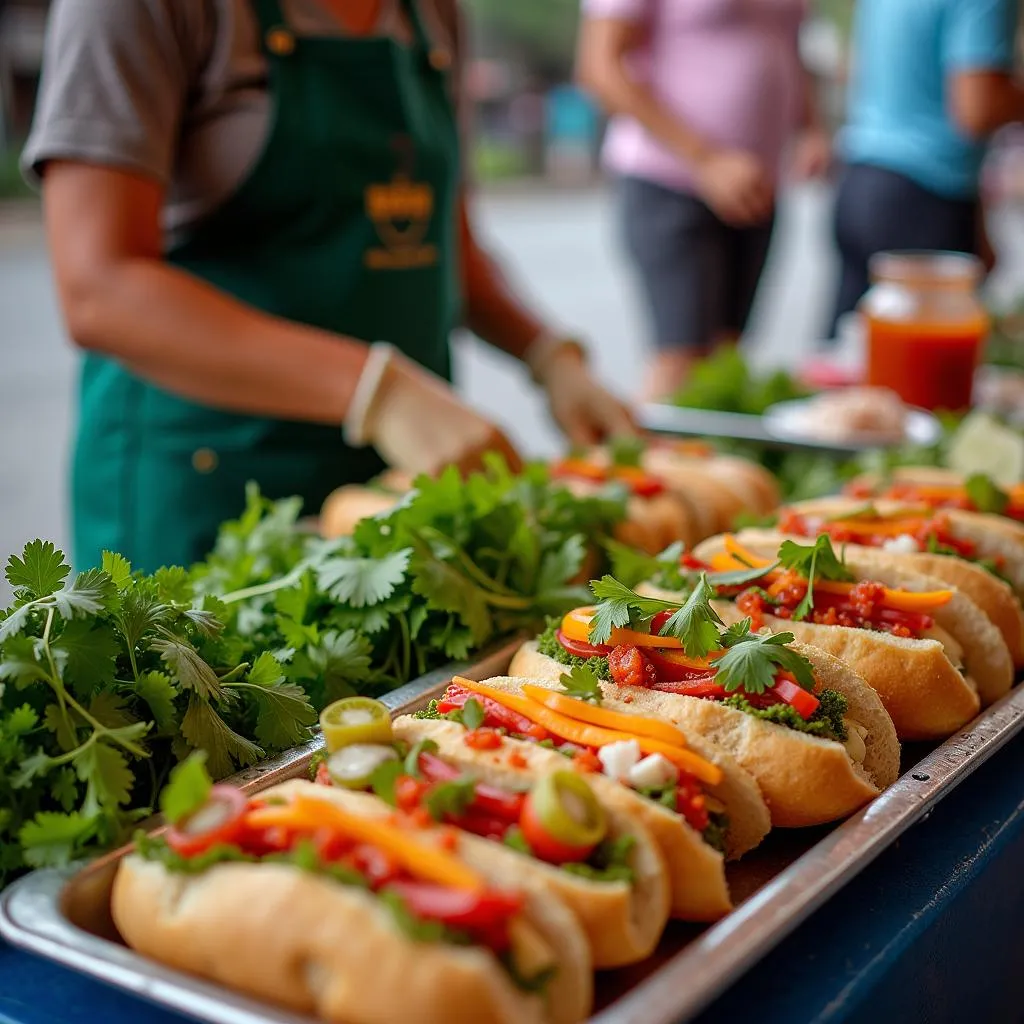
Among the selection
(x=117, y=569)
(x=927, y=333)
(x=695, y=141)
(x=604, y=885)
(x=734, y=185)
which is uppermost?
(x=695, y=141)

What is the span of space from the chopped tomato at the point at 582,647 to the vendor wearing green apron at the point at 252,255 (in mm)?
826

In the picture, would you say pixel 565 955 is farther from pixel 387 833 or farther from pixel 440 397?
pixel 440 397

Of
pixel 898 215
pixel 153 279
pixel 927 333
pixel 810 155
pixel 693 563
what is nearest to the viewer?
pixel 693 563

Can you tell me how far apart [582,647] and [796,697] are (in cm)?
27

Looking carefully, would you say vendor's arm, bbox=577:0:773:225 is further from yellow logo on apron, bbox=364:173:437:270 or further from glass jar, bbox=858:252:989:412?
yellow logo on apron, bbox=364:173:437:270

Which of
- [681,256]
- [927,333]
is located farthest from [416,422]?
[681,256]

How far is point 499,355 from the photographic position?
22.4 feet

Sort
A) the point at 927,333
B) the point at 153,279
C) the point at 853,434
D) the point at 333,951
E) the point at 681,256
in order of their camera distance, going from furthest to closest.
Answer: the point at 681,256 → the point at 927,333 → the point at 853,434 → the point at 153,279 → the point at 333,951

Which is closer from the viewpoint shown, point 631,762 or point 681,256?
point 631,762

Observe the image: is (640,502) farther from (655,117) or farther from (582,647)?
(655,117)

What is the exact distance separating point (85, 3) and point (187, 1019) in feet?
6.10

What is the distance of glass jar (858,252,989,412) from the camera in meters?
3.37

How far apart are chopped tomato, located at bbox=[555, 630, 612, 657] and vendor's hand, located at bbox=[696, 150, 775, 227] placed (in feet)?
9.82

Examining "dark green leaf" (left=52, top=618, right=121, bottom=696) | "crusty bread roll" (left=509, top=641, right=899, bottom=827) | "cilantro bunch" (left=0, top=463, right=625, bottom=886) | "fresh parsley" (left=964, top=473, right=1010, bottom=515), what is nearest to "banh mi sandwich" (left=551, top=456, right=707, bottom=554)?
"cilantro bunch" (left=0, top=463, right=625, bottom=886)
